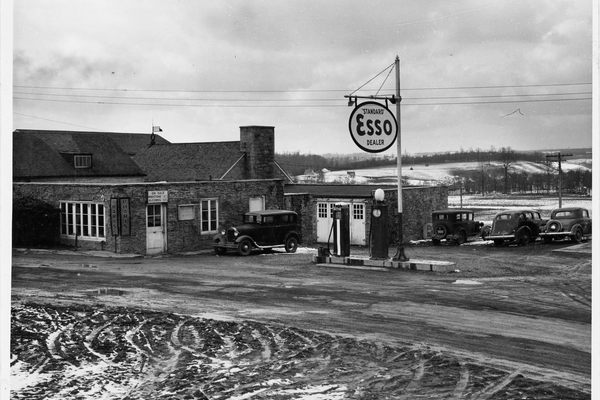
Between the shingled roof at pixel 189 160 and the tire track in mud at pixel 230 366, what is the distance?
31296mm

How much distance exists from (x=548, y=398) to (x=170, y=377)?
446 centimetres

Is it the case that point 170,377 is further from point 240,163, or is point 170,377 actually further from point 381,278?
point 240,163

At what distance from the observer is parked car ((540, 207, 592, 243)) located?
29.4m

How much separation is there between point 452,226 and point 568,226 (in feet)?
17.7

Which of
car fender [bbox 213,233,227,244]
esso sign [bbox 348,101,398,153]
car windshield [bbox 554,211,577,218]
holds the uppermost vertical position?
esso sign [bbox 348,101,398,153]

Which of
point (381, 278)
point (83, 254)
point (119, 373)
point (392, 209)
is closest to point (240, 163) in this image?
point (392, 209)

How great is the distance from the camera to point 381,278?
1753 cm

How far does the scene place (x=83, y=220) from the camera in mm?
25938

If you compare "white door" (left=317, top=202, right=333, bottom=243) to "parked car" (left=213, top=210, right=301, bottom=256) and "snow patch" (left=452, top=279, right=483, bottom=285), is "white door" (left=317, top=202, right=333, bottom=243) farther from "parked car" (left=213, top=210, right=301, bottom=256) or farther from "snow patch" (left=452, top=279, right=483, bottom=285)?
"snow patch" (left=452, top=279, right=483, bottom=285)

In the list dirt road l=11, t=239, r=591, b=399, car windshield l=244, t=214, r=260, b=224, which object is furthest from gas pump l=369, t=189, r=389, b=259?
car windshield l=244, t=214, r=260, b=224

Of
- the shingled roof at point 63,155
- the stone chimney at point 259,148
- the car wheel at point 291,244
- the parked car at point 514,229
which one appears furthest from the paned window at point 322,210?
the shingled roof at point 63,155

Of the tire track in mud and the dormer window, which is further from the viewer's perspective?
the dormer window

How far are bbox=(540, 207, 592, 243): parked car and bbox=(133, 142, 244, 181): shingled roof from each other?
19389 millimetres

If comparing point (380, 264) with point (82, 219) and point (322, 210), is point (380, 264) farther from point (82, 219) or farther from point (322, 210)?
point (322, 210)
